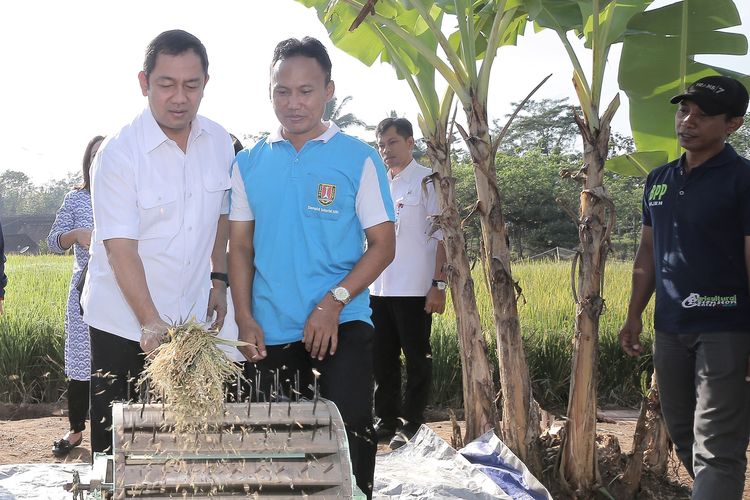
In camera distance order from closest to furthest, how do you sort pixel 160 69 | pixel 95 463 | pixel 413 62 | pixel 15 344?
1. pixel 95 463
2. pixel 160 69
3. pixel 413 62
4. pixel 15 344

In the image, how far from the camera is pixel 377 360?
5.64m

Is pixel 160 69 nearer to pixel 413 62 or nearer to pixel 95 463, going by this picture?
pixel 95 463

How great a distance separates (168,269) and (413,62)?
2.45 meters

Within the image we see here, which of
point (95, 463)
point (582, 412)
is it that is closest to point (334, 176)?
point (95, 463)

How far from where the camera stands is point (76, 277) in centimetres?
484

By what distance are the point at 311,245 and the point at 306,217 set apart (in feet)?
0.30

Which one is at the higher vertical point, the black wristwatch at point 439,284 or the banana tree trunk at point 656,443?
the black wristwatch at point 439,284

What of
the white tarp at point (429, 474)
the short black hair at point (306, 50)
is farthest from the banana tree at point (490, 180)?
the short black hair at point (306, 50)

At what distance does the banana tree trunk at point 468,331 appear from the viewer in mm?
4477

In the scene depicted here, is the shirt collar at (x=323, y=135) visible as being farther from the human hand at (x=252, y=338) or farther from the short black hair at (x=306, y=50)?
the human hand at (x=252, y=338)

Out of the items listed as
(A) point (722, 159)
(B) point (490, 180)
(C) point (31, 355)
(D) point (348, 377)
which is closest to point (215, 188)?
(D) point (348, 377)

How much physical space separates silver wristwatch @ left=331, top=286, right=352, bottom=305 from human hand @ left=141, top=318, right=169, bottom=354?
1.78 feet

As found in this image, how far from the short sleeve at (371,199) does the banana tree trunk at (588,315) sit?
1.43 m

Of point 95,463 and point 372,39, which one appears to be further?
point 372,39
